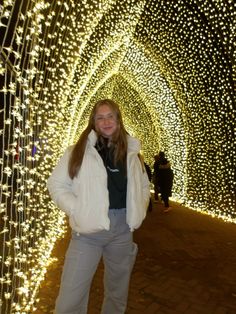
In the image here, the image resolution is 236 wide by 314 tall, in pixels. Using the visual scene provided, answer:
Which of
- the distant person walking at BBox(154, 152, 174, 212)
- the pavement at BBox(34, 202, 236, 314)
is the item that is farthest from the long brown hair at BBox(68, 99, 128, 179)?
the distant person walking at BBox(154, 152, 174, 212)

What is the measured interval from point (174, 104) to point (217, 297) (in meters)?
8.47

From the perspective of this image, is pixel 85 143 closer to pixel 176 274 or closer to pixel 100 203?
pixel 100 203

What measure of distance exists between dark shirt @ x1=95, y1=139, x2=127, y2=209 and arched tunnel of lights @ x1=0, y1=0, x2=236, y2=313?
23.9 inches

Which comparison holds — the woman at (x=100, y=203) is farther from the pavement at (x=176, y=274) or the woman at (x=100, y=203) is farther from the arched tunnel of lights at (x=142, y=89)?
the pavement at (x=176, y=274)

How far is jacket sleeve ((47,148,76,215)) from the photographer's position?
2424mm

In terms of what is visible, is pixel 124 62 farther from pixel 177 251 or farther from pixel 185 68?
pixel 177 251

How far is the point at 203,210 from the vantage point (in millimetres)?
10023

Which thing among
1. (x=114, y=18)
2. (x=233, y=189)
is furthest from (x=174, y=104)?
(x=114, y=18)

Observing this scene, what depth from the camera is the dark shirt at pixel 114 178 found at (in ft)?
8.30

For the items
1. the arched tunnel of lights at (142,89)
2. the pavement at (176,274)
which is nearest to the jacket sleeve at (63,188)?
the arched tunnel of lights at (142,89)

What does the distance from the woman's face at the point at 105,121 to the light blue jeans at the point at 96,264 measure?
54 centimetres

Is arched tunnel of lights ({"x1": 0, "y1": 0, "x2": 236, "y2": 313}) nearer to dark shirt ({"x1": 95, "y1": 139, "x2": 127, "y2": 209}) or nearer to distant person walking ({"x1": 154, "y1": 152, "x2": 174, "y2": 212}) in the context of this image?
dark shirt ({"x1": 95, "y1": 139, "x2": 127, "y2": 209})

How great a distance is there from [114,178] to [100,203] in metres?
0.23

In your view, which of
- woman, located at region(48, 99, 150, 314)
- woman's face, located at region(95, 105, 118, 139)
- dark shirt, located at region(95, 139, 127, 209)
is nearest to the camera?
woman, located at region(48, 99, 150, 314)
